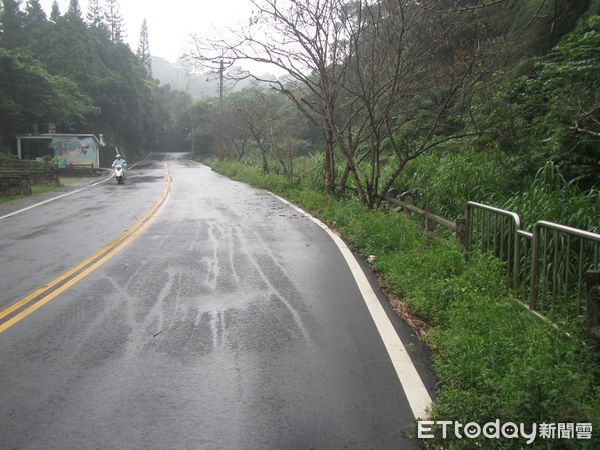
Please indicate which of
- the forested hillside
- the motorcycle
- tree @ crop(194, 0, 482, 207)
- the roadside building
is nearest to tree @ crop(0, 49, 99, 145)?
the forested hillside

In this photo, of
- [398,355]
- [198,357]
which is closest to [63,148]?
[198,357]

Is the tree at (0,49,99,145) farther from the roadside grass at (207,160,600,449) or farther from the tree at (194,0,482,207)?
the roadside grass at (207,160,600,449)

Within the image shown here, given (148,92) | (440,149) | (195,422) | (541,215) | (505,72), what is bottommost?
(195,422)

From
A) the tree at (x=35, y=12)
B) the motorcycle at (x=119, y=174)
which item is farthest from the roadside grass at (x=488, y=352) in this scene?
the tree at (x=35, y=12)

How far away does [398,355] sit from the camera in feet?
15.9

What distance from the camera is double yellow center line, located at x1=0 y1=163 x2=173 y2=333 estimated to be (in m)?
6.04

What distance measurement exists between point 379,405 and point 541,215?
474 centimetres

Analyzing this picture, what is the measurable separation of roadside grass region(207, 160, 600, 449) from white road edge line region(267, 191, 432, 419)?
0.15 m

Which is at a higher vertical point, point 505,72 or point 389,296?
point 505,72

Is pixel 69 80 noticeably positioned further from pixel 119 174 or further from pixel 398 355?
pixel 398 355

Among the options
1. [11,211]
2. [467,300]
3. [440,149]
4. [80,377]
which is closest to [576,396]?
[467,300]

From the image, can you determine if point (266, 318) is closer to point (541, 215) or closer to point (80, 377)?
point (80, 377)

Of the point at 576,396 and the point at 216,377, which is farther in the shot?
the point at 216,377

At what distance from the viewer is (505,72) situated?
12.9 m
